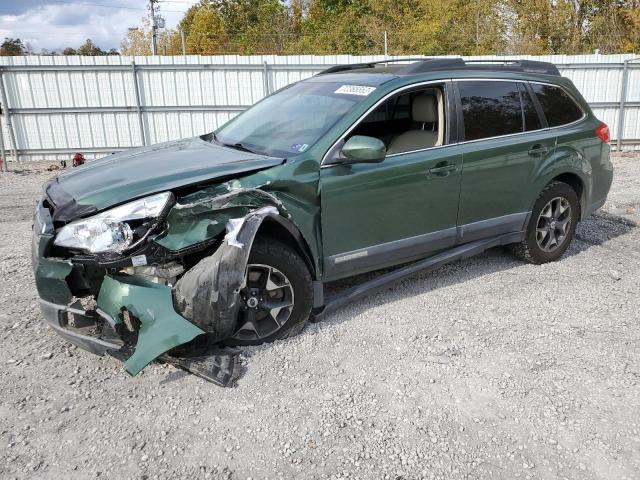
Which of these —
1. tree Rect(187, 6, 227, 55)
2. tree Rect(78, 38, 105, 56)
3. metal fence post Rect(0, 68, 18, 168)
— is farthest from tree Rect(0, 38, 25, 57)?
metal fence post Rect(0, 68, 18, 168)

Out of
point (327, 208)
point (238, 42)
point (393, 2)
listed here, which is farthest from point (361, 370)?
point (238, 42)

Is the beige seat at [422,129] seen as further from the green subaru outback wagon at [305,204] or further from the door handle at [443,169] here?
the door handle at [443,169]

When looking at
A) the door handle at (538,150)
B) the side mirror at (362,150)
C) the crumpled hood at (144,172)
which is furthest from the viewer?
the door handle at (538,150)

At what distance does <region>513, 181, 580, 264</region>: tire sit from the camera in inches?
195

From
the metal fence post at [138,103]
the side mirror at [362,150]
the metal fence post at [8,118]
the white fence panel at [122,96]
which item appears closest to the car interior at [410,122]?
the side mirror at [362,150]

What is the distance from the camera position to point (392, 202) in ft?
12.9

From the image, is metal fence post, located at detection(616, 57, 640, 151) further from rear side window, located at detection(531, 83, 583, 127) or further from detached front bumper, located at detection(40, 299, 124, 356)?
detached front bumper, located at detection(40, 299, 124, 356)

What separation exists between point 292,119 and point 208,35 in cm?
3871

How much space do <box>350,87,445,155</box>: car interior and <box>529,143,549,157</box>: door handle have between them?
985 mm

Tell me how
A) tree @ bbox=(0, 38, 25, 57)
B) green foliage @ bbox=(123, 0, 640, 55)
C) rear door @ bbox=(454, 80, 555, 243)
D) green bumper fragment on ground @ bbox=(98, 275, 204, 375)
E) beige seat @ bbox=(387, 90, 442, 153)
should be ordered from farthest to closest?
1. tree @ bbox=(0, 38, 25, 57)
2. green foliage @ bbox=(123, 0, 640, 55)
3. rear door @ bbox=(454, 80, 555, 243)
4. beige seat @ bbox=(387, 90, 442, 153)
5. green bumper fragment on ground @ bbox=(98, 275, 204, 375)

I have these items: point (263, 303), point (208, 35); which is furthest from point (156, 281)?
point (208, 35)

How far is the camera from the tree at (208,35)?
130 feet

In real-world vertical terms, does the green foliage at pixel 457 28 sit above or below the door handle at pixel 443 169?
above

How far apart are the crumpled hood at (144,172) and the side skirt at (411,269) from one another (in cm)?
112
